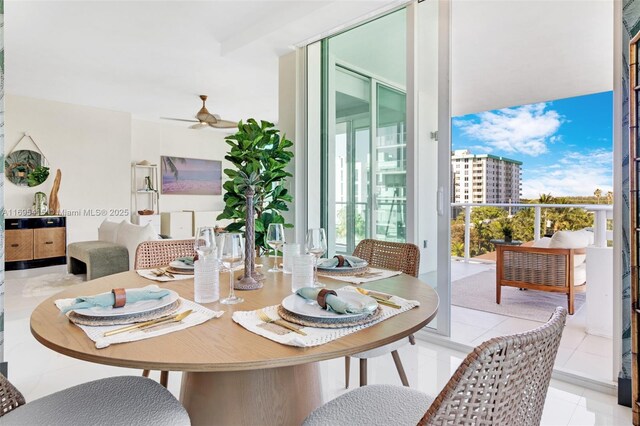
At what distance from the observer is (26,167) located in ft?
19.0

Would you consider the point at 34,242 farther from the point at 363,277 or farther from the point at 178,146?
the point at 363,277

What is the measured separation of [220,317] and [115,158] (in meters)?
6.66

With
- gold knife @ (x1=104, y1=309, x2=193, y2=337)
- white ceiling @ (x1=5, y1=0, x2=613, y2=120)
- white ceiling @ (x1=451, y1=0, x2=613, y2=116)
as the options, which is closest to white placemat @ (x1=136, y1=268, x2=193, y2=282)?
gold knife @ (x1=104, y1=309, x2=193, y2=337)

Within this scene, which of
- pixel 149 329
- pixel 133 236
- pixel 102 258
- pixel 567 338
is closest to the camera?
pixel 149 329

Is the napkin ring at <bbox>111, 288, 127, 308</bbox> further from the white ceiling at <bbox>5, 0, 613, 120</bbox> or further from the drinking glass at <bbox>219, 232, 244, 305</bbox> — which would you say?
the white ceiling at <bbox>5, 0, 613, 120</bbox>

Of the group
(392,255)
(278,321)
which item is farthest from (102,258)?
(278,321)

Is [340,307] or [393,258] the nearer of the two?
[340,307]

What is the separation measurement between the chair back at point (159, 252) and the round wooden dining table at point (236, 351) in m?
0.34

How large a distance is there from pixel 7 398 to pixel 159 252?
3.44 ft

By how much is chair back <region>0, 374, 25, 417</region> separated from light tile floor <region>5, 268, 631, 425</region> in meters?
Result: 1.11

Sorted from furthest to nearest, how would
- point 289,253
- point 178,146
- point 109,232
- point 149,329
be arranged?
point 178,146
point 109,232
point 289,253
point 149,329

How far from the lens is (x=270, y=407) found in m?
1.23

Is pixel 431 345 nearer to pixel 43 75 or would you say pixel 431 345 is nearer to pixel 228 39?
pixel 228 39

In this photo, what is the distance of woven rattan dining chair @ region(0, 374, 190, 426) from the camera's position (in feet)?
3.15
